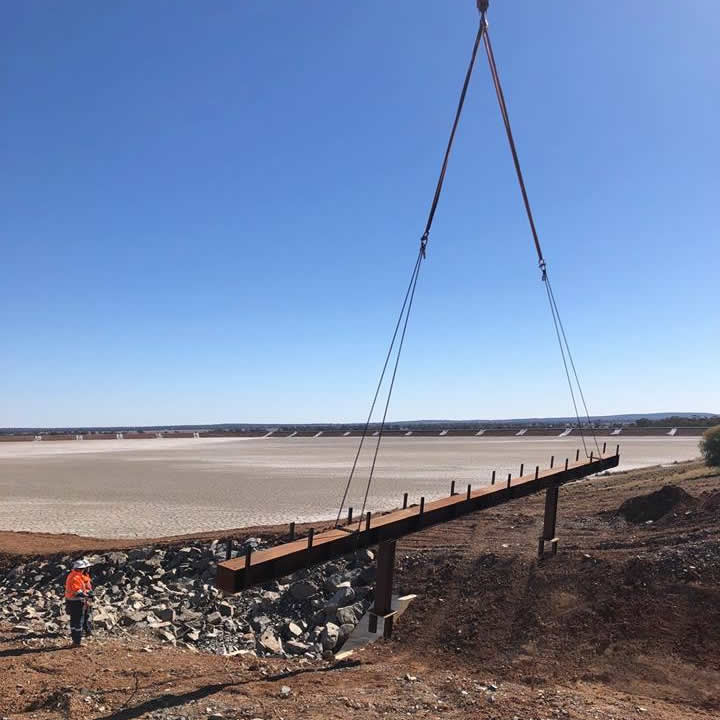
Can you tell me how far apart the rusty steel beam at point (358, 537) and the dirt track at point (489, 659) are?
70.1 inches

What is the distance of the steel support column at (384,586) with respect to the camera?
10.1m

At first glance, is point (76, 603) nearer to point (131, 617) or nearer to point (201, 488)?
point (131, 617)

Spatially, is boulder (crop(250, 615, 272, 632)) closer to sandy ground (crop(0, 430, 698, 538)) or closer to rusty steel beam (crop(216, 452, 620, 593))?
rusty steel beam (crop(216, 452, 620, 593))

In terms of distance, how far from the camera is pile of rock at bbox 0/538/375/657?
38.2ft

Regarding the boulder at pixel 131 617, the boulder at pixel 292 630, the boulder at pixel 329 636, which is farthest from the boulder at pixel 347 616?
the boulder at pixel 131 617

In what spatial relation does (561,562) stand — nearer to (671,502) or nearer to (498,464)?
(671,502)

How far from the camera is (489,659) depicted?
9.95m

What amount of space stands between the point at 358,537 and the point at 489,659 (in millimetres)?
3424

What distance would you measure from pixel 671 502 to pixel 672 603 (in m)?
7.40

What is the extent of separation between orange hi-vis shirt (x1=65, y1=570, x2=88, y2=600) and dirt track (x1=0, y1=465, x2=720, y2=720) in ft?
3.13

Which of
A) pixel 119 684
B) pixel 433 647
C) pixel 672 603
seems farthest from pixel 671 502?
pixel 119 684

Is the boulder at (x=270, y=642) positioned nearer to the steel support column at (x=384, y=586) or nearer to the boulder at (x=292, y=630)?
the boulder at (x=292, y=630)

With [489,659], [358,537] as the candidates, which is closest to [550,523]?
[489,659]

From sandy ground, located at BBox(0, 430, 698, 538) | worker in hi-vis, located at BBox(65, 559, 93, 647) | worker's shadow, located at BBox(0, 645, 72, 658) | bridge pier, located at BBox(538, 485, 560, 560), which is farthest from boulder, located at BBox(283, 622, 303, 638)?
sandy ground, located at BBox(0, 430, 698, 538)
